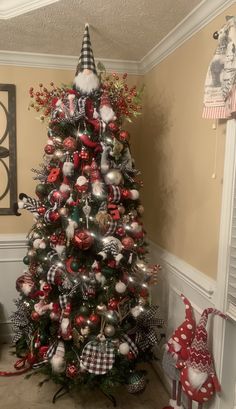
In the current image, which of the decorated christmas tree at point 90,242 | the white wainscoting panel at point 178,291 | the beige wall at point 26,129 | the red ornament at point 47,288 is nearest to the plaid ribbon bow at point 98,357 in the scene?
the decorated christmas tree at point 90,242

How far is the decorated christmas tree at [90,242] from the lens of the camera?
1.93 meters

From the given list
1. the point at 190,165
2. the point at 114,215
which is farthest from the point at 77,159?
the point at 190,165

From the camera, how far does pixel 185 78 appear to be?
2080 millimetres

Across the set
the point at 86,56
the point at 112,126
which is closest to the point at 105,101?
the point at 112,126

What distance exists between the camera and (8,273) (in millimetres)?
2920

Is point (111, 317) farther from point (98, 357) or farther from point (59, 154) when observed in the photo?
point (59, 154)

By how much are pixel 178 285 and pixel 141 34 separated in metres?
1.67

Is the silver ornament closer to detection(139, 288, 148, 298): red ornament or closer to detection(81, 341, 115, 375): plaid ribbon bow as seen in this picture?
detection(139, 288, 148, 298): red ornament

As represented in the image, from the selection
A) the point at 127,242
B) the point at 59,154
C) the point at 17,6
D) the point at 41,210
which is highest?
the point at 17,6

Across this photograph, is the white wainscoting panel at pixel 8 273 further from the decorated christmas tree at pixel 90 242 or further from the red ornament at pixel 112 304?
the red ornament at pixel 112 304

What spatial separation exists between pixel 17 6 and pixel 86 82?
23.8 inches

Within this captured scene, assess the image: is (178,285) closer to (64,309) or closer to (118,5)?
(64,309)

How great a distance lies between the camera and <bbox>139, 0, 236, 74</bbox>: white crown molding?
1681 mm

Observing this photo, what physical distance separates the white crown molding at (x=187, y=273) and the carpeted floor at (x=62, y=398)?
0.86 m
